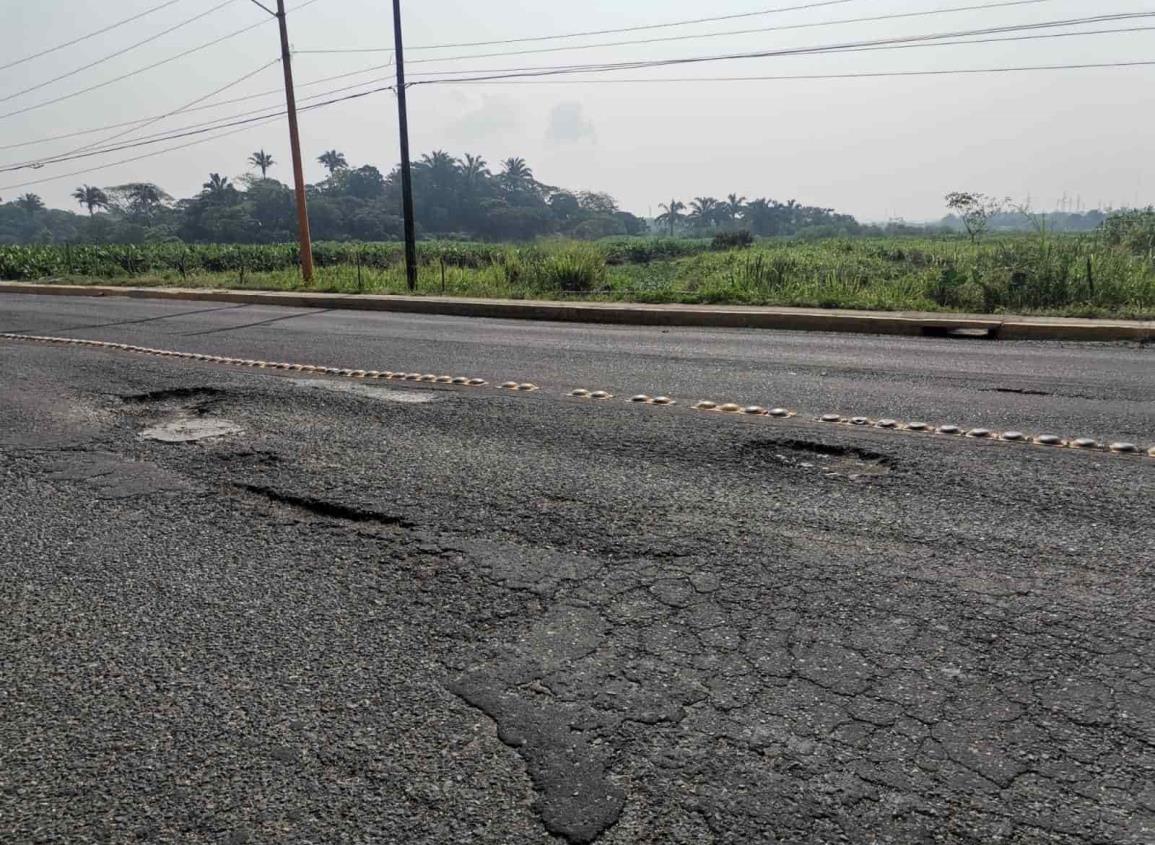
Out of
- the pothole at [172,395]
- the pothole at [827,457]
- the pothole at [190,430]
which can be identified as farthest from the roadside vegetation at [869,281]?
the pothole at [190,430]

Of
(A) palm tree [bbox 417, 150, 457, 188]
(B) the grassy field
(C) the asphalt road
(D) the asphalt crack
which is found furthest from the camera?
(A) palm tree [bbox 417, 150, 457, 188]

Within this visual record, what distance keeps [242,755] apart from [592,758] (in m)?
0.88

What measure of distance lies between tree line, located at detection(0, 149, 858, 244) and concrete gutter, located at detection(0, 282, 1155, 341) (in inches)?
2652

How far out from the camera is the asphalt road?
1.95 meters

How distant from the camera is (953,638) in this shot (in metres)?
2.59

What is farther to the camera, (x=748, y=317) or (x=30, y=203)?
(x=30, y=203)

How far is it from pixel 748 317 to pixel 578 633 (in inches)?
381

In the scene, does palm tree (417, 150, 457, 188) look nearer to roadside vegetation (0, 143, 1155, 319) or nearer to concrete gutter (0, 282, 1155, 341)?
roadside vegetation (0, 143, 1155, 319)

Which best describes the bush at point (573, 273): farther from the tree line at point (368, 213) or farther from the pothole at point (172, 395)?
the tree line at point (368, 213)

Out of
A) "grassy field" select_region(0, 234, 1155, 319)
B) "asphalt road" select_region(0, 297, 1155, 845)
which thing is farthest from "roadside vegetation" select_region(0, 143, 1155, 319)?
"asphalt road" select_region(0, 297, 1155, 845)

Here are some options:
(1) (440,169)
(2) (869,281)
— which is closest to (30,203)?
(1) (440,169)

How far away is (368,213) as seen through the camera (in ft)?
294

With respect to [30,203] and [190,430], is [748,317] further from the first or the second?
[30,203]

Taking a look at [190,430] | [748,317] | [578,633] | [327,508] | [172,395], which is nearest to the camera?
[578,633]
